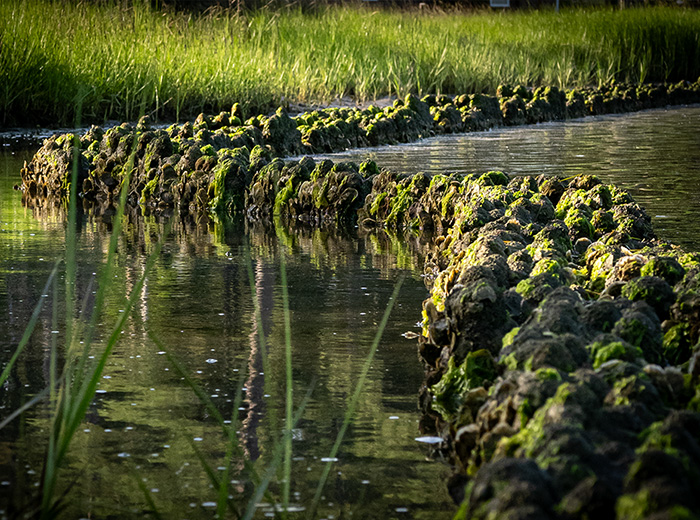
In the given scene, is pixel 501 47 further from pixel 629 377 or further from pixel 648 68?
pixel 629 377

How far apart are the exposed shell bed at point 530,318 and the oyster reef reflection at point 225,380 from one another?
0.58 ft

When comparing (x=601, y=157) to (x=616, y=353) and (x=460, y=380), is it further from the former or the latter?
(x=616, y=353)

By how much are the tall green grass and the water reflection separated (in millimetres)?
2475

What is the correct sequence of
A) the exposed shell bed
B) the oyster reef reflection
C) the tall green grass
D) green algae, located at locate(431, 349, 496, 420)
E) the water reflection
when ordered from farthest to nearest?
the tall green grass < the water reflection < green algae, located at locate(431, 349, 496, 420) < the oyster reef reflection < the exposed shell bed

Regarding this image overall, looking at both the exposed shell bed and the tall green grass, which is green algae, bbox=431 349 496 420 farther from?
the tall green grass

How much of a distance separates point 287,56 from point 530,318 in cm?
1335

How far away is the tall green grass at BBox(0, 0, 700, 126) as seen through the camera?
526 inches

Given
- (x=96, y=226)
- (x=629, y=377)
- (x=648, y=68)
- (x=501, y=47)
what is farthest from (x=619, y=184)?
(x=648, y=68)

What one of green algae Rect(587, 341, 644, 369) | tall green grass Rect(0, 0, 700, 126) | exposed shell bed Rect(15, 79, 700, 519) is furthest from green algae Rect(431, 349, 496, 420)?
tall green grass Rect(0, 0, 700, 126)

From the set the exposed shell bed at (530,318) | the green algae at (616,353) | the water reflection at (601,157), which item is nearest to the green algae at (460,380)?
the exposed shell bed at (530,318)

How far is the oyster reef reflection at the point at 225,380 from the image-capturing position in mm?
2895

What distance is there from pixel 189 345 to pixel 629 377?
206cm

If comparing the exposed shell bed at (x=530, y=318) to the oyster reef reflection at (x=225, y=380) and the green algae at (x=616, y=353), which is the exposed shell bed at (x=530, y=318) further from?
the oyster reef reflection at (x=225, y=380)

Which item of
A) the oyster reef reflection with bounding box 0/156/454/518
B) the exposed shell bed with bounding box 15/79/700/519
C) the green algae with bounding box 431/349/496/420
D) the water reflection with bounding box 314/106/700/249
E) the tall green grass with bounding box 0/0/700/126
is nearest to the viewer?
the exposed shell bed with bounding box 15/79/700/519
